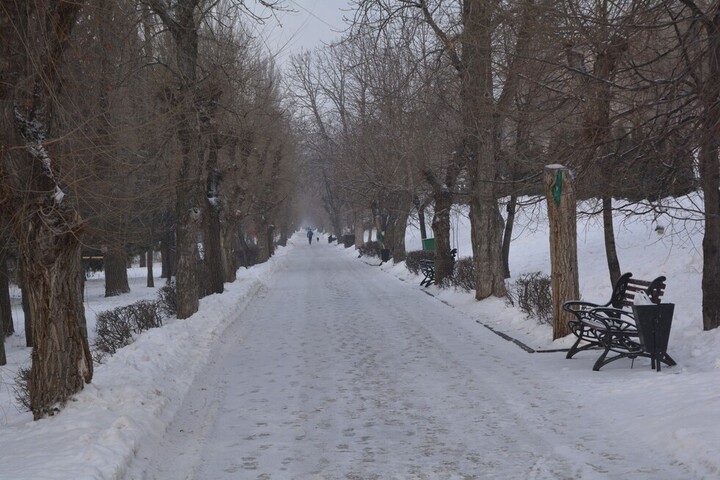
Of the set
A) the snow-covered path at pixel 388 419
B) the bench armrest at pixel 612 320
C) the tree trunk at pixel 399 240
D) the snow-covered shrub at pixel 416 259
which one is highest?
the tree trunk at pixel 399 240

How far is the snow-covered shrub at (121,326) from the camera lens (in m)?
13.6

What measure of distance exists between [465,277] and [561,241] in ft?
28.7

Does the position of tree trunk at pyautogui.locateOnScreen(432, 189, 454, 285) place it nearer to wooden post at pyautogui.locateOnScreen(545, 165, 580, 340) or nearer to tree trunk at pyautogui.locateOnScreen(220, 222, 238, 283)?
tree trunk at pyautogui.locateOnScreen(220, 222, 238, 283)

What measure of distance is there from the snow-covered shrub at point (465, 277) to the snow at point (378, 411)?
5607mm

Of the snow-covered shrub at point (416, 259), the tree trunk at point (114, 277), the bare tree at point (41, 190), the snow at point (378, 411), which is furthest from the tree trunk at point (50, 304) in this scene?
the tree trunk at point (114, 277)

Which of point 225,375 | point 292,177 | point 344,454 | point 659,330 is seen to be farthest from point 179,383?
point 292,177


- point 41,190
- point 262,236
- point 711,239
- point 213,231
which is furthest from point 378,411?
point 262,236

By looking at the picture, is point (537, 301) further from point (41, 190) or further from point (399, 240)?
point (399, 240)

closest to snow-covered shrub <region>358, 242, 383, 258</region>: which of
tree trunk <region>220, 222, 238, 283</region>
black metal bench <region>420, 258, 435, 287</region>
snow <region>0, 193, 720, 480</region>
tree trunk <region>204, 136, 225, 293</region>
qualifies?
tree trunk <region>220, 222, 238, 283</region>

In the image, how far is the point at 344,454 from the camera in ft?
19.6

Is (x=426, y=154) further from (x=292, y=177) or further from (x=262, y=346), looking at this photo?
(x=292, y=177)

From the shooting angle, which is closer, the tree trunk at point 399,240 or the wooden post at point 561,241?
the wooden post at point 561,241

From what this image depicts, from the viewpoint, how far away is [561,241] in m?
11.1

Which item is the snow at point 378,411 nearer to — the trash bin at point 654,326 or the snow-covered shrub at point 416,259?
the trash bin at point 654,326
